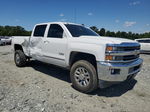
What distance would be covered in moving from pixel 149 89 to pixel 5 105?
4.00 metres

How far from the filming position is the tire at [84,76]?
355 cm

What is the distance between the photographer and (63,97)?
11.6ft

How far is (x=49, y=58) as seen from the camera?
474 cm

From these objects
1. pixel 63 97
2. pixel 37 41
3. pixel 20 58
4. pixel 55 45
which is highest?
pixel 37 41

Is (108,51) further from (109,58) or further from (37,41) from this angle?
(37,41)

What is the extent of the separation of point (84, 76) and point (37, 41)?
2483 millimetres

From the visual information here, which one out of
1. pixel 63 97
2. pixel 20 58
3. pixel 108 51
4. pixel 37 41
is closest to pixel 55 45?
pixel 37 41

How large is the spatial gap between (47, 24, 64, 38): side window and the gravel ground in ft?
5.06

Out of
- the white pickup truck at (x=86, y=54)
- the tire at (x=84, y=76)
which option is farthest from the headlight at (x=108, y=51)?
the tire at (x=84, y=76)

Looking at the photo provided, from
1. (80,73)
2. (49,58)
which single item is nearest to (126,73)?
(80,73)

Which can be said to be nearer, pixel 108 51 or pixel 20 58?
pixel 108 51

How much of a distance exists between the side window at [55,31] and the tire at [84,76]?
121cm

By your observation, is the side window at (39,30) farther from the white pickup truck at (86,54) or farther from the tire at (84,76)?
the tire at (84,76)

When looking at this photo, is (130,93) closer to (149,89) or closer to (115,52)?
(149,89)
